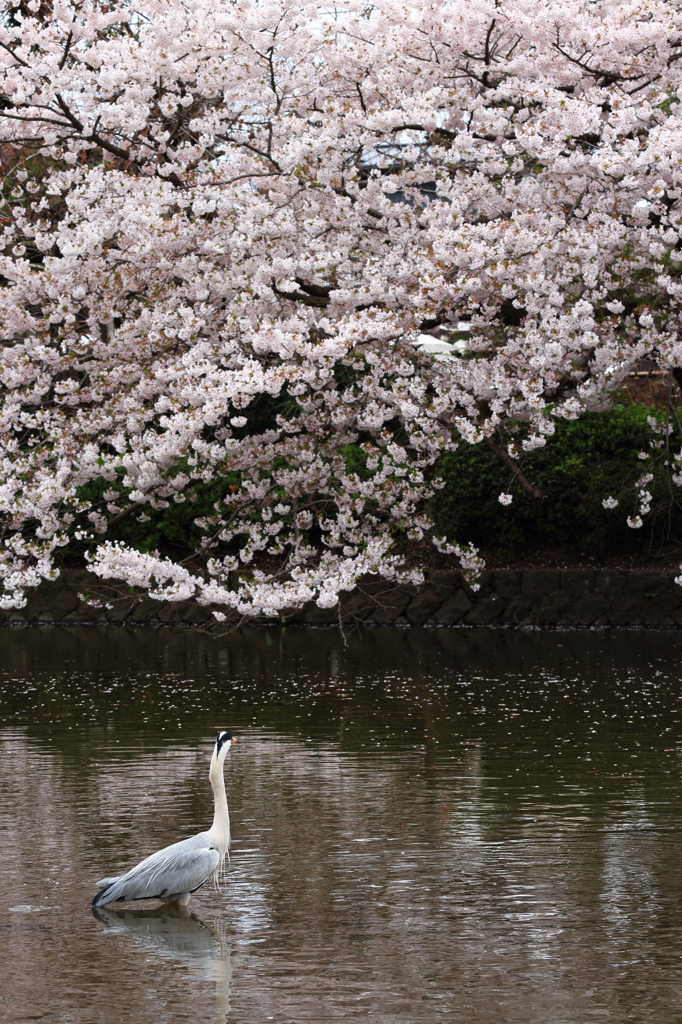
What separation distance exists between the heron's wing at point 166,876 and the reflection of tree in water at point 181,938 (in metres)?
0.12

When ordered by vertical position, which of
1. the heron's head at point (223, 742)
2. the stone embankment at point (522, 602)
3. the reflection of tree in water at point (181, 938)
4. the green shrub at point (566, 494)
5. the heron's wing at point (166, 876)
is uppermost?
the green shrub at point (566, 494)

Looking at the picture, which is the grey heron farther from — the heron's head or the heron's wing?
the heron's head

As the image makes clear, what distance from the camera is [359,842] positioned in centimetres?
754

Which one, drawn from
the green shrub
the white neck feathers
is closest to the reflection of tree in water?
the white neck feathers

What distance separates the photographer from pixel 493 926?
236 inches

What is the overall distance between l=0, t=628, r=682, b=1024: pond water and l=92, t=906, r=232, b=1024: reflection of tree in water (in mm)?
17

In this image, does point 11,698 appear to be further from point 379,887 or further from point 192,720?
point 379,887

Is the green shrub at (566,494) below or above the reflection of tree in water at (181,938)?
above

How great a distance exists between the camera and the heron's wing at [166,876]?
639 cm

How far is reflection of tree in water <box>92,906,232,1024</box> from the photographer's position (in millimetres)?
5574

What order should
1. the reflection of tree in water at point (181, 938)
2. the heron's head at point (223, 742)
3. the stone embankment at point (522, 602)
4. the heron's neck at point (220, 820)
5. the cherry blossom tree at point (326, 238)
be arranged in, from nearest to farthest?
1. the reflection of tree in water at point (181, 938)
2. the heron's neck at point (220, 820)
3. the heron's head at point (223, 742)
4. the cherry blossom tree at point (326, 238)
5. the stone embankment at point (522, 602)

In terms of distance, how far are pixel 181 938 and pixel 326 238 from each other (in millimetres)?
8827

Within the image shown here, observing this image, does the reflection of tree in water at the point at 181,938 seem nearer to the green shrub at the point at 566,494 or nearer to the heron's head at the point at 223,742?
the heron's head at the point at 223,742

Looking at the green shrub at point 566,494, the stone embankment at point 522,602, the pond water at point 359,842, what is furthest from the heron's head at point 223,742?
the green shrub at point 566,494
